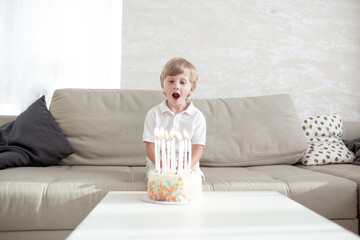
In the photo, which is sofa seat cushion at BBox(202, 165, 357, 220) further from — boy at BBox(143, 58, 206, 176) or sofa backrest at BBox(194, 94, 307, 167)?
sofa backrest at BBox(194, 94, 307, 167)

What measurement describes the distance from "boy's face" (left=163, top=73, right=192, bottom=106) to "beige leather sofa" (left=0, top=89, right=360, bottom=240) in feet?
1.26

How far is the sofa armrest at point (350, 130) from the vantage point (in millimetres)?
2432

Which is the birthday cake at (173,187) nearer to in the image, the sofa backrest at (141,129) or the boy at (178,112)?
the boy at (178,112)

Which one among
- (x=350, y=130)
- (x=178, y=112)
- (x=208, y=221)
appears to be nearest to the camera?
(x=208, y=221)

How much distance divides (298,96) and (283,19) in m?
0.61

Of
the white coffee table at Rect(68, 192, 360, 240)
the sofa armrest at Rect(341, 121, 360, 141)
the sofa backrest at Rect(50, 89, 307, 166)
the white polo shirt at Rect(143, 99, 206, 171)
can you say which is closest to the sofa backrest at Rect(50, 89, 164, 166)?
the sofa backrest at Rect(50, 89, 307, 166)

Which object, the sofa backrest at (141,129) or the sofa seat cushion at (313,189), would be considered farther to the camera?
the sofa backrest at (141,129)

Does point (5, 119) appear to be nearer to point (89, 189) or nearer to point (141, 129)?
point (141, 129)

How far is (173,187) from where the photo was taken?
0.99 m

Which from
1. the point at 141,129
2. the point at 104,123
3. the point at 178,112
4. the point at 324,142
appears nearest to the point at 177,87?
the point at 178,112

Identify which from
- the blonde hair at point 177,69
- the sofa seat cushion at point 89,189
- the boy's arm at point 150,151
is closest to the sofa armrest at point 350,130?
the sofa seat cushion at point 89,189

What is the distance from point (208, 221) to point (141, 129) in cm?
122

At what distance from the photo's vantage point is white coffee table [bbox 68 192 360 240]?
73 centimetres

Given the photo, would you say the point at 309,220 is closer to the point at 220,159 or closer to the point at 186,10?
the point at 220,159
